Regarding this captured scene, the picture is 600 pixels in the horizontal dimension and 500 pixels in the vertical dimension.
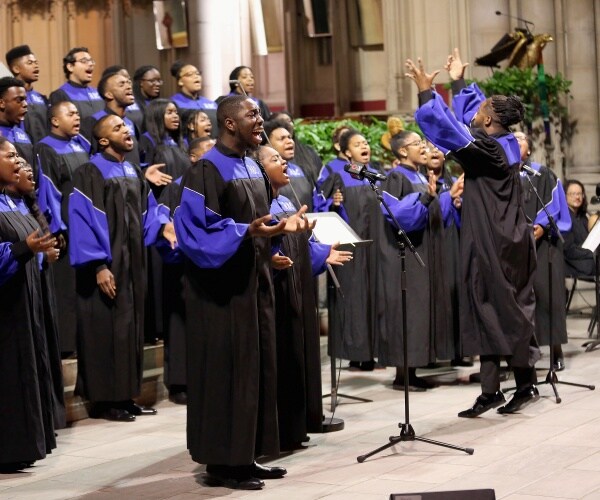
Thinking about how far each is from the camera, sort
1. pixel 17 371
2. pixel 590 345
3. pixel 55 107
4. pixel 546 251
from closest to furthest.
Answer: pixel 17 371 < pixel 55 107 < pixel 546 251 < pixel 590 345

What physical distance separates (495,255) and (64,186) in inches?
128

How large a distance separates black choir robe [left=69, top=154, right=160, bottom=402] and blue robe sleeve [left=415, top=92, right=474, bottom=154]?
2260mm

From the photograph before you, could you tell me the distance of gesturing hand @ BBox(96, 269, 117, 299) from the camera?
334 inches

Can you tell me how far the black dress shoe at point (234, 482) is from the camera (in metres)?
6.35

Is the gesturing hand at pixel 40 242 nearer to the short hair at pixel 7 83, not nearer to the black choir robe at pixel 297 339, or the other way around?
the black choir robe at pixel 297 339

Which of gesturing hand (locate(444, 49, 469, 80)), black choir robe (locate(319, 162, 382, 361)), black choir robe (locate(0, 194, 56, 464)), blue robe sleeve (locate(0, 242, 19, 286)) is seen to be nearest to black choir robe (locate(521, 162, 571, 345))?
black choir robe (locate(319, 162, 382, 361))

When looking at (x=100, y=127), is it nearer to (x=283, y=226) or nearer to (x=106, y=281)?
(x=106, y=281)

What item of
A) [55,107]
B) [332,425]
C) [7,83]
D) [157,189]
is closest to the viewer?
[332,425]

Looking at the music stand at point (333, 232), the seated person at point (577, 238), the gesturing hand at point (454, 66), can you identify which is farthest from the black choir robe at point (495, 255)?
the seated person at point (577, 238)

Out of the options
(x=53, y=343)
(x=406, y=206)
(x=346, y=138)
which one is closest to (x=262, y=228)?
(x=53, y=343)

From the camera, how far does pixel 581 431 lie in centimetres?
747

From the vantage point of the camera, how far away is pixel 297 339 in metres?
7.17

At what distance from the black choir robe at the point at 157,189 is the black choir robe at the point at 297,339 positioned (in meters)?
2.28

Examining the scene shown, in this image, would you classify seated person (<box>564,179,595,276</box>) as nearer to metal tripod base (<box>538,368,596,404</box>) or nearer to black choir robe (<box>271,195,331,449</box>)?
metal tripod base (<box>538,368,596,404</box>)
